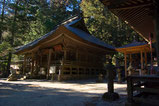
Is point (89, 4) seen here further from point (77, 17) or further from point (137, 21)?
point (137, 21)

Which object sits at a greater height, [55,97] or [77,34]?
[77,34]

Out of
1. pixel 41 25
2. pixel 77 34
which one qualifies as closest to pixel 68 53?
pixel 77 34

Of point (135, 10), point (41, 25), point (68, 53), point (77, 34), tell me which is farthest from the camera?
point (41, 25)

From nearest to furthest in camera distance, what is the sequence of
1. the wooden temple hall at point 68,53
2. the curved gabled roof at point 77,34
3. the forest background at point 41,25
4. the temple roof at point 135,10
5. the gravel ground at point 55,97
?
the temple roof at point 135,10 < the gravel ground at point 55,97 < the wooden temple hall at point 68,53 < the curved gabled roof at point 77,34 < the forest background at point 41,25

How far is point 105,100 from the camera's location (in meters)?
3.74

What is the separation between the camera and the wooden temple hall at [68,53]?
10508 millimetres

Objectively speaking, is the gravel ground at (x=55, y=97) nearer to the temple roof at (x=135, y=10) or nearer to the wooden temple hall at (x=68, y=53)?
the temple roof at (x=135, y=10)

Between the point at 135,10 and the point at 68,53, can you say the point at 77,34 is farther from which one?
the point at 135,10

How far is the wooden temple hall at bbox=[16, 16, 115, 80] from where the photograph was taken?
1051 cm

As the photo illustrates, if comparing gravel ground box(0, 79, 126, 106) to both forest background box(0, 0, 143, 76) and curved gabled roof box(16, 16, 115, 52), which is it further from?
forest background box(0, 0, 143, 76)

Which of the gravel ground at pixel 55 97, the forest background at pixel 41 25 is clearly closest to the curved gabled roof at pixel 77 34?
the forest background at pixel 41 25

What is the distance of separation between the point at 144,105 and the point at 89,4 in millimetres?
17695

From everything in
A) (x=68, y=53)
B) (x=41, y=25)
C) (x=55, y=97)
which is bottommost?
(x=55, y=97)

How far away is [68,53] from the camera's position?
45.1ft
